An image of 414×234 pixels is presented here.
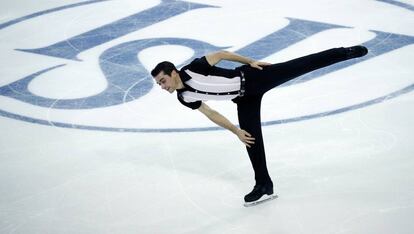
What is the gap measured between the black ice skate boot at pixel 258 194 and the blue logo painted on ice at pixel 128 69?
5.08 feet

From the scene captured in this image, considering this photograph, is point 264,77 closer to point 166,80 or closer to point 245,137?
point 245,137

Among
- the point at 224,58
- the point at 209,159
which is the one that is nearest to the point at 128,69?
the point at 209,159

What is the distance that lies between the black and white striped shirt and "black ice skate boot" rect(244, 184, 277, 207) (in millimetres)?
807

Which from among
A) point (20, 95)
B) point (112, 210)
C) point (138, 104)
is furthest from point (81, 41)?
point (112, 210)

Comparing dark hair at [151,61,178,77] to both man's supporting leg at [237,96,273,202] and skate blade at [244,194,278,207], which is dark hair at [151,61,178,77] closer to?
man's supporting leg at [237,96,273,202]

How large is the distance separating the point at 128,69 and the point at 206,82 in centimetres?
355

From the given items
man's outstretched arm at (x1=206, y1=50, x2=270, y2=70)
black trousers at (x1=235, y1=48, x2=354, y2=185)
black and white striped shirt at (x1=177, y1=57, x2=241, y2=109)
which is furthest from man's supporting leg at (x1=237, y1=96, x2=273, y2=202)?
man's outstretched arm at (x1=206, y1=50, x2=270, y2=70)

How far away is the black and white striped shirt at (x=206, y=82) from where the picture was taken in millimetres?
5160

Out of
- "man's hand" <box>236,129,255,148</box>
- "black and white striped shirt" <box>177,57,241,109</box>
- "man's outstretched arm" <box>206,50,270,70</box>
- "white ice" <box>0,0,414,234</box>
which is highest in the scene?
"man's outstretched arm" <box>206,50,270,70</box>

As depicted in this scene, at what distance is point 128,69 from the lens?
8578 millimetres

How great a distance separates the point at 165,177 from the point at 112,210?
0.66 meters

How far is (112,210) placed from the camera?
5598 millimetres

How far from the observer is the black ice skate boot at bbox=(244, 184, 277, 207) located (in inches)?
215

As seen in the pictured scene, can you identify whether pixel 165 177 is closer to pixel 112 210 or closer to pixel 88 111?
pixel 112 210
